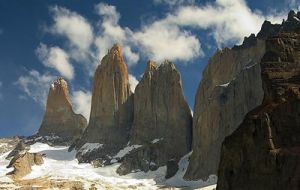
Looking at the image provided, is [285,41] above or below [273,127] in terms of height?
above

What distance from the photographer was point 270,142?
48156 millimetres

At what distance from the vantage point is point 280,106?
4916 cm

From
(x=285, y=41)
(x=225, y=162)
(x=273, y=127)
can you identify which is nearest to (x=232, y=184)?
(x=225, y=162)

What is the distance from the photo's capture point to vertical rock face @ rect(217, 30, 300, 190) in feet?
152

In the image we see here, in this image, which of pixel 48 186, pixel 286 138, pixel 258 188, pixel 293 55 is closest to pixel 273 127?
pixel 286 138

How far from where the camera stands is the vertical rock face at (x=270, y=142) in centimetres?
4631

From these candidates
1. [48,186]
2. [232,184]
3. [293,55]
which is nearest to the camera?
[232,184]

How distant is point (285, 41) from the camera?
55.7m

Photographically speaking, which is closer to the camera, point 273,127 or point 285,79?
point 273,127

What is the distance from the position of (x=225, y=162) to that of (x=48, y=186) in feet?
506

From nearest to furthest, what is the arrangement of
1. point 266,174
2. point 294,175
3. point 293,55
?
point 294,175
point 266,174
point 293,55

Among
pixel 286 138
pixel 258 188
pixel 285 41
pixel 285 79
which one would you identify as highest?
pixel 285 41

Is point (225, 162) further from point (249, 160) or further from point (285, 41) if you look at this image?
point (285, 41)

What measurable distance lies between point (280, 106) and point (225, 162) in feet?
22.2
